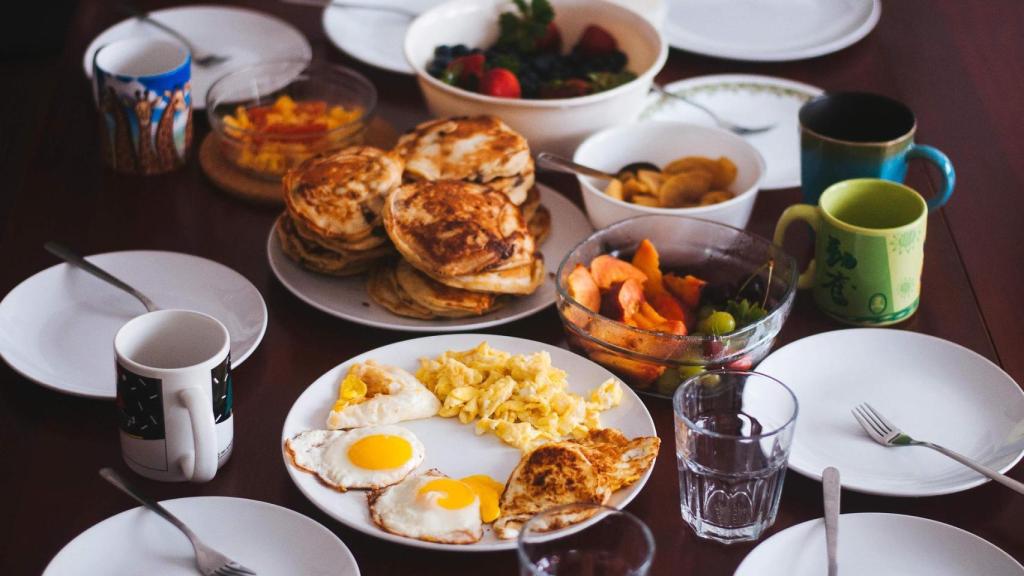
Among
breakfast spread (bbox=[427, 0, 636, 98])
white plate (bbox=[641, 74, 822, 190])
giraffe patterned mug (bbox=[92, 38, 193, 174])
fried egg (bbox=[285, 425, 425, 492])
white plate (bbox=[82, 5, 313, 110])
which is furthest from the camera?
white plate (bbox=[82, 5, 313, 110])

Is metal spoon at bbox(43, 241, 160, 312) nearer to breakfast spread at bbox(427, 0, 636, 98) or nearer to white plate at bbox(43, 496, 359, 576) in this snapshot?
white plate at bbox(43, 496, 359, 576)

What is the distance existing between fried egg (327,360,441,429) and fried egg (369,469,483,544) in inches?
5.6

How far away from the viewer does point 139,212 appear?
2.09 m

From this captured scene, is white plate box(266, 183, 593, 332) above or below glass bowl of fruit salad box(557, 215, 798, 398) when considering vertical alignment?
below

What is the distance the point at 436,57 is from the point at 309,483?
3.74 feet

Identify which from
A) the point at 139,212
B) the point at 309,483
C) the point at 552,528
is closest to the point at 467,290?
the point at 309,483

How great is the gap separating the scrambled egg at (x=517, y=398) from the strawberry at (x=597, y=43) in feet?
3.09

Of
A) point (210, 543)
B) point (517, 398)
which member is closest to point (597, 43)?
point (517, 398)

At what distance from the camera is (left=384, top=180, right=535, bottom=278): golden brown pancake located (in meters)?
1.73

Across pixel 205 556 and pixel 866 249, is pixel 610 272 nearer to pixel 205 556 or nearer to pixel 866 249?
pixel 866 249

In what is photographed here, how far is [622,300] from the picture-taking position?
1676 mm

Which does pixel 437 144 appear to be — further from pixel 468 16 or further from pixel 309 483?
pixel 309 483

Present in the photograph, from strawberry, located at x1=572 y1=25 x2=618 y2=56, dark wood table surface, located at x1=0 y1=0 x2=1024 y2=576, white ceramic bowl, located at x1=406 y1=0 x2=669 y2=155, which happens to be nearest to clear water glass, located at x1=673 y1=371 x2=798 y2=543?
dark wood table surface, located at x1=0 y1=0 x2=1024 y2=576

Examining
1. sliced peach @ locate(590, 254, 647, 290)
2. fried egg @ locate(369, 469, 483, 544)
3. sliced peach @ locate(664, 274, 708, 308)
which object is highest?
sliced peach @ locate(590, 254, 647, 290)
